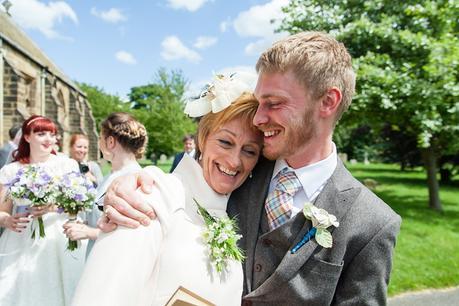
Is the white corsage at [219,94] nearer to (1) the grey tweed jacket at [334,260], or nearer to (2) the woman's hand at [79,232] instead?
(1) the grey tweed jacket at [334,260]

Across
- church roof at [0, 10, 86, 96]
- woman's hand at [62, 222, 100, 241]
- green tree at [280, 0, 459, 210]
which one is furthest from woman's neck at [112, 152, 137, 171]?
church roof at [0, 10, 86, 96]

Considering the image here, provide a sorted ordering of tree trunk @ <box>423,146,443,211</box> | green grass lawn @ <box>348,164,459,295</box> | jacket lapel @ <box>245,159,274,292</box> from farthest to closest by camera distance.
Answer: tree trunk @ <box>423,146,443,211</box> < green grass lawn @ <box>348,164,459,295</box> < jacket lapel @ <box>245,159,274,292</box>

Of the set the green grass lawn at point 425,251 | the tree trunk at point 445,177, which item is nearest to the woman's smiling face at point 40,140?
the green grass lawn at point 425,251

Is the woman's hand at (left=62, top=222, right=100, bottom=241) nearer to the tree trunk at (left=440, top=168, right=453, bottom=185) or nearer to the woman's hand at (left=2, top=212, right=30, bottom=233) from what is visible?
the woman's hand at (left=2, top=212, right=30, bottom=233)

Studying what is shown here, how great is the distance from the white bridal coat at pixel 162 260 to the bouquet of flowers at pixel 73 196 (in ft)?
7.10

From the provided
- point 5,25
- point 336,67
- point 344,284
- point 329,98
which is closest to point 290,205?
point 344,284

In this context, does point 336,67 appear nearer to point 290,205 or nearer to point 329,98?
point 329,98

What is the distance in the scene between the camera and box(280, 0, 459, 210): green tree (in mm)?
9445

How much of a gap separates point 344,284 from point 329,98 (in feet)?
2.70

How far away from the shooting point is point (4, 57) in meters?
19.3

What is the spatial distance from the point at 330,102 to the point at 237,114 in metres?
0.43

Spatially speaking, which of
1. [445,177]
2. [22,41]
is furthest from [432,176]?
[22,41]

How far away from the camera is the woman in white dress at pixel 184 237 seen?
1.48 m

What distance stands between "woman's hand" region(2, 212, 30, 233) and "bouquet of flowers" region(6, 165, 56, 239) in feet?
0.39
